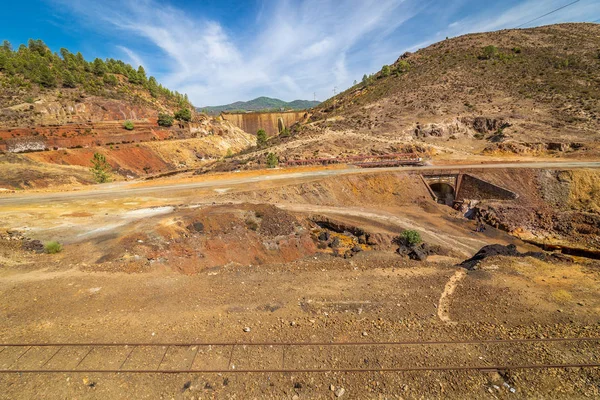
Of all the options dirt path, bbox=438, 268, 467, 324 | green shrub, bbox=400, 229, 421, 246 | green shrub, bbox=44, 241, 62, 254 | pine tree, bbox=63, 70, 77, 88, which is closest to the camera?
dirt path, bbox=438, 268, 467, 324

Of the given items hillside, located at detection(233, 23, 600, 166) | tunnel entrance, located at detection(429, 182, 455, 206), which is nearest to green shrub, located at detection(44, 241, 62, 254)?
hillside, located at detection(233, 23, 600, 166)

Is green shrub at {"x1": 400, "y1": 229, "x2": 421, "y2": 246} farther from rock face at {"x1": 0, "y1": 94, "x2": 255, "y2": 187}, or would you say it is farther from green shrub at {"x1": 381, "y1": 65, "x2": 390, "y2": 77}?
green shrub at {"x1": 381, "y1": 65, "x2": 390, "y2": 77}

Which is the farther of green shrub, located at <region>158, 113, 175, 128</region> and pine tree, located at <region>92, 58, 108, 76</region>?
pine tree, located at <region>92, 58, 108, 76</region>

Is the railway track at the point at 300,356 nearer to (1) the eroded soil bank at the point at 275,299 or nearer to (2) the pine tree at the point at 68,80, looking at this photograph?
(1) the eroded soil bank at the point at 275,299

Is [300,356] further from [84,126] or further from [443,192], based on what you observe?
[84,126]

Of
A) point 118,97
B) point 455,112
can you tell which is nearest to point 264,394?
point 455,112

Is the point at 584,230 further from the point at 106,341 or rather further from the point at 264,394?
the point at 106,341

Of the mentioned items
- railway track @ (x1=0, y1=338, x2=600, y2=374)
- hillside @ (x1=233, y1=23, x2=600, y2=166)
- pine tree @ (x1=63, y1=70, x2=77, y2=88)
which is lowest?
railway track @ (x1=0, y1=338, x2=600, y2=374)
